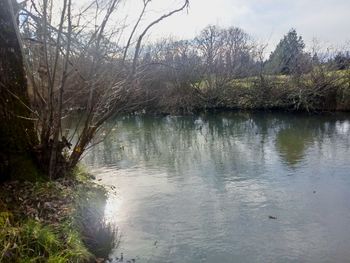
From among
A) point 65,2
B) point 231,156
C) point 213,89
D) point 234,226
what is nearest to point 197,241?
point 234,226

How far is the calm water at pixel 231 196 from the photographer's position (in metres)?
5.04

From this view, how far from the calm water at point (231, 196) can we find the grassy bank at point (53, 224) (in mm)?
363

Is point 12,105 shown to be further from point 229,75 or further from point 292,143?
point 229,75

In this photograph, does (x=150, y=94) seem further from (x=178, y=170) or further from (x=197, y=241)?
(x=197, y=241)

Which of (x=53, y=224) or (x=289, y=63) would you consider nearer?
(x=53, y=224)

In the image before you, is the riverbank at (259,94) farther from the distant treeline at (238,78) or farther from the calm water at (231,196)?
the calm water at (231,196)

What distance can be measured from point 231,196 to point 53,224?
11.5 ft

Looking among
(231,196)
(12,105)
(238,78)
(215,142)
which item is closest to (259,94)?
(238,78)

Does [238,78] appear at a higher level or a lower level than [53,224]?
higher

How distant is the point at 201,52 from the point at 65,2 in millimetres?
19024

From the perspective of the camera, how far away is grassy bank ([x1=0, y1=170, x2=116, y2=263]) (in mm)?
3672

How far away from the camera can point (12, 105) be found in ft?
17.4

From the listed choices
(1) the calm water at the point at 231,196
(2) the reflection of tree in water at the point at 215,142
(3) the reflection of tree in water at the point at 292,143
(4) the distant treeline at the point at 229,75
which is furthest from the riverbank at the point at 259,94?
(1) the calm water at the point at 231,196

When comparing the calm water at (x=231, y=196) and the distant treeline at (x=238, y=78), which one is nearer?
the calm water at (x=231, y=196)
